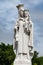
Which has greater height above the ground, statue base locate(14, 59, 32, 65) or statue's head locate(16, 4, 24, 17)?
statue's head locate(16, 4, 24, 17)

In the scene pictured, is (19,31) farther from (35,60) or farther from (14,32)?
(35,60)

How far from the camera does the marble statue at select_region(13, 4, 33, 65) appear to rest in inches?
714

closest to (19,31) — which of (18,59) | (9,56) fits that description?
(18,59)

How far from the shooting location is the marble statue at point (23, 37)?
59.5ft

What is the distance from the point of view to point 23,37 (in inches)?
722

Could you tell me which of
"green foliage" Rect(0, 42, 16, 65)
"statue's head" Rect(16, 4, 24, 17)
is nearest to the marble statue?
"statue's head" Rect(16, 4, 24, 17)

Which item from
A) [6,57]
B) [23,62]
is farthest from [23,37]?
[6,57]

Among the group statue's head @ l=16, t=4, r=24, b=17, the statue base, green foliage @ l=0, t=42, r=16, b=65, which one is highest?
statue's head @ l=16, t=4, r=24, b=17

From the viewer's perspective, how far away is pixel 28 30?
60.6 feet

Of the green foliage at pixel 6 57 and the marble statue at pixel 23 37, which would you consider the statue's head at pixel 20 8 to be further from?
the green foliage at pixel 6 57

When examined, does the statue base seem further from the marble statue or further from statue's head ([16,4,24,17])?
statue's head ([16,4,24,17])

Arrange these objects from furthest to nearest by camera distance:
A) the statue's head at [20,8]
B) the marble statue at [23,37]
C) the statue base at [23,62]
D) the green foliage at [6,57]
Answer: the green foliage at [6,57] < the statue's head at [20,8] < the marble statue at [23,37] < the statue base at [23,62]

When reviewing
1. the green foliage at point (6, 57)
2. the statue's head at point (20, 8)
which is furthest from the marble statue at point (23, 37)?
the green foliage at point (6, 57)

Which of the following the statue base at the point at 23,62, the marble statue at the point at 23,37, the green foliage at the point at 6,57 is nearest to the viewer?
the statue base at the point at 23,62
